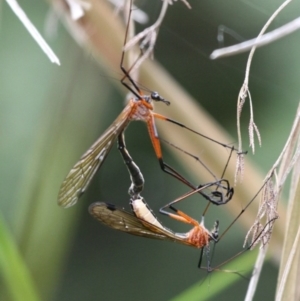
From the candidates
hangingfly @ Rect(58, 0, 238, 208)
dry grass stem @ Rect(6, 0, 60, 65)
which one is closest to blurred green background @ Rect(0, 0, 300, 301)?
hangingfly @ Rect(58, 0, 238, 208)

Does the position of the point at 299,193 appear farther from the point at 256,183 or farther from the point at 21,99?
the point at 21,99

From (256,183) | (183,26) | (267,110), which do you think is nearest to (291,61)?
(267,110)

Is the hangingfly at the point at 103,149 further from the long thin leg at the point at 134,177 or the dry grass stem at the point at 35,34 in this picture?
the dry grass stem at the point at 35,34

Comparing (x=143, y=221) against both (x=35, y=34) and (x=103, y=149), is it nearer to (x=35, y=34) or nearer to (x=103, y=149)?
(x=103, y=149)

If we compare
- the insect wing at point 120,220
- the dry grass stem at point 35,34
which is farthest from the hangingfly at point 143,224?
the dry grass stem at point 35,34

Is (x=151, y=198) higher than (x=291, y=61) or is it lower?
lower

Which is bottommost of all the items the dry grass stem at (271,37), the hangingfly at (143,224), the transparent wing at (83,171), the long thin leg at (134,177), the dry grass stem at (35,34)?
the hangingfly at (143,224)

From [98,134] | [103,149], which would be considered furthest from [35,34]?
[98,134]
